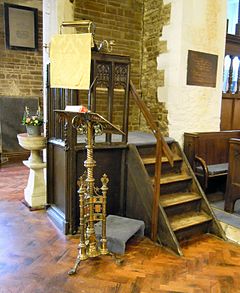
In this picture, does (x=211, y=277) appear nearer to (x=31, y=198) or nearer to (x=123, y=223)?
(x=123, y=223)

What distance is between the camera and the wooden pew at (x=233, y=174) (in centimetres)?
346

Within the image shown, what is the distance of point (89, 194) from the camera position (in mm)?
2488

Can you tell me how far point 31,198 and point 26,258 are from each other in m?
1.29

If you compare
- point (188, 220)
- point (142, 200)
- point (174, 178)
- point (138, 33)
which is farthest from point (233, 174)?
point (138, 33)

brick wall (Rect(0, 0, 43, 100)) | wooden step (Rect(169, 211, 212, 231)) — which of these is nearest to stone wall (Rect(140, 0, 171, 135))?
wooden step (Rect(169, 211, 212, 231))

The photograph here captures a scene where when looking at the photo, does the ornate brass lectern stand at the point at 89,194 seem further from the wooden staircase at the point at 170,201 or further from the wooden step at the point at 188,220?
the wooden step at the point at 188,220

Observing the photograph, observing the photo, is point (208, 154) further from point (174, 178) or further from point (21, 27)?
point (21, 27)

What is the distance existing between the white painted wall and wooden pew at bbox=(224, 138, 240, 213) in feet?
3.24

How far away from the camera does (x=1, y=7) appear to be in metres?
6.26

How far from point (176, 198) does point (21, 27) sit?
209 inches

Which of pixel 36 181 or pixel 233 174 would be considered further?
pixel 36 181

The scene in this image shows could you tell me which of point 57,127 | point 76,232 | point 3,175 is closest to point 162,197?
point 76,232

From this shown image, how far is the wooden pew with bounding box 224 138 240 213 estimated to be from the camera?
346cm

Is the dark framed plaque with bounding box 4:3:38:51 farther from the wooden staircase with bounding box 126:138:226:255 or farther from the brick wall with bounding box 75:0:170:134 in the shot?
the wooden staircase with bounding box 126:138:226:255
